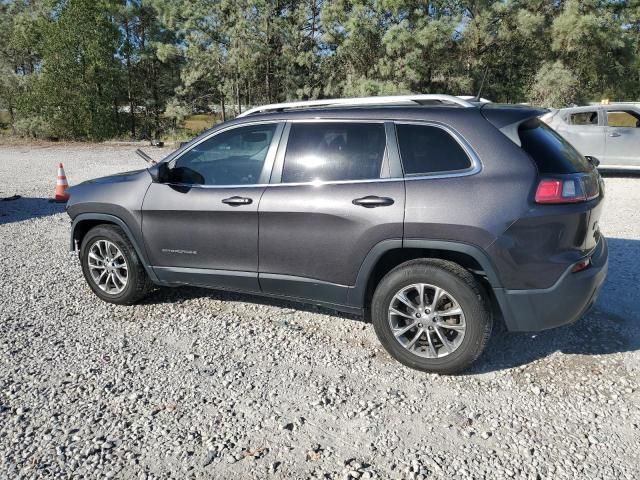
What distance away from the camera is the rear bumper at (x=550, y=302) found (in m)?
3.17

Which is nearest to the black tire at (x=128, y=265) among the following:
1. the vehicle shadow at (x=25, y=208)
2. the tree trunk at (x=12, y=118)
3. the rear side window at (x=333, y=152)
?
the rear side window at (x=333, y=152)

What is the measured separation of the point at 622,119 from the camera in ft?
38.1

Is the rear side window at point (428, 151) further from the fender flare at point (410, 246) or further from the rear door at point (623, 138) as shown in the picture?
the rear door at point (623, 138)

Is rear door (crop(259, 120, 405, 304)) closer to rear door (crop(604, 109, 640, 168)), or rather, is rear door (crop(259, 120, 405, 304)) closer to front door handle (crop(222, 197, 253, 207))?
front door handle (crop(222, 197, 253, 207))

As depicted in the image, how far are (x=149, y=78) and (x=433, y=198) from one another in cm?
2965

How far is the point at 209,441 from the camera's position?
9.30ft

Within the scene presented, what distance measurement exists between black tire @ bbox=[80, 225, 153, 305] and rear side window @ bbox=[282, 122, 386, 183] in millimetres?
1707

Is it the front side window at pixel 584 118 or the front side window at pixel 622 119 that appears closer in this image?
the front side window at pixel 622 119

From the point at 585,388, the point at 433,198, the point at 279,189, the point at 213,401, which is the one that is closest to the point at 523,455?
the point at 585,388

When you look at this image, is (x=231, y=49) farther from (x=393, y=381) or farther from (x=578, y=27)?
(x=393, y=381)

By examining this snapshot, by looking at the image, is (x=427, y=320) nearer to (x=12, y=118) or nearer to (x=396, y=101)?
(x=396, y=101)

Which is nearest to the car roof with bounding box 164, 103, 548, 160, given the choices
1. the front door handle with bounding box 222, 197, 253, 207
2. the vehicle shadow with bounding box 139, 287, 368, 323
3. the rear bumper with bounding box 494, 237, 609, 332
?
the front door handle with bounding box 222, 197, 253, 207

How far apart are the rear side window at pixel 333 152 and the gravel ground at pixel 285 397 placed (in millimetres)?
1315

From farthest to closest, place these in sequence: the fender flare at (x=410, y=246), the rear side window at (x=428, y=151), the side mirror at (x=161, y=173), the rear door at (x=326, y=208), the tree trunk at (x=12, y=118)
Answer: the tree trunk at (x=12, y=118), the side mirror at (x=161, y=173), the rear door at (x=326, y=208), the rear side window at (x=428, y=151), the fender flare at (x=410, y=246)
